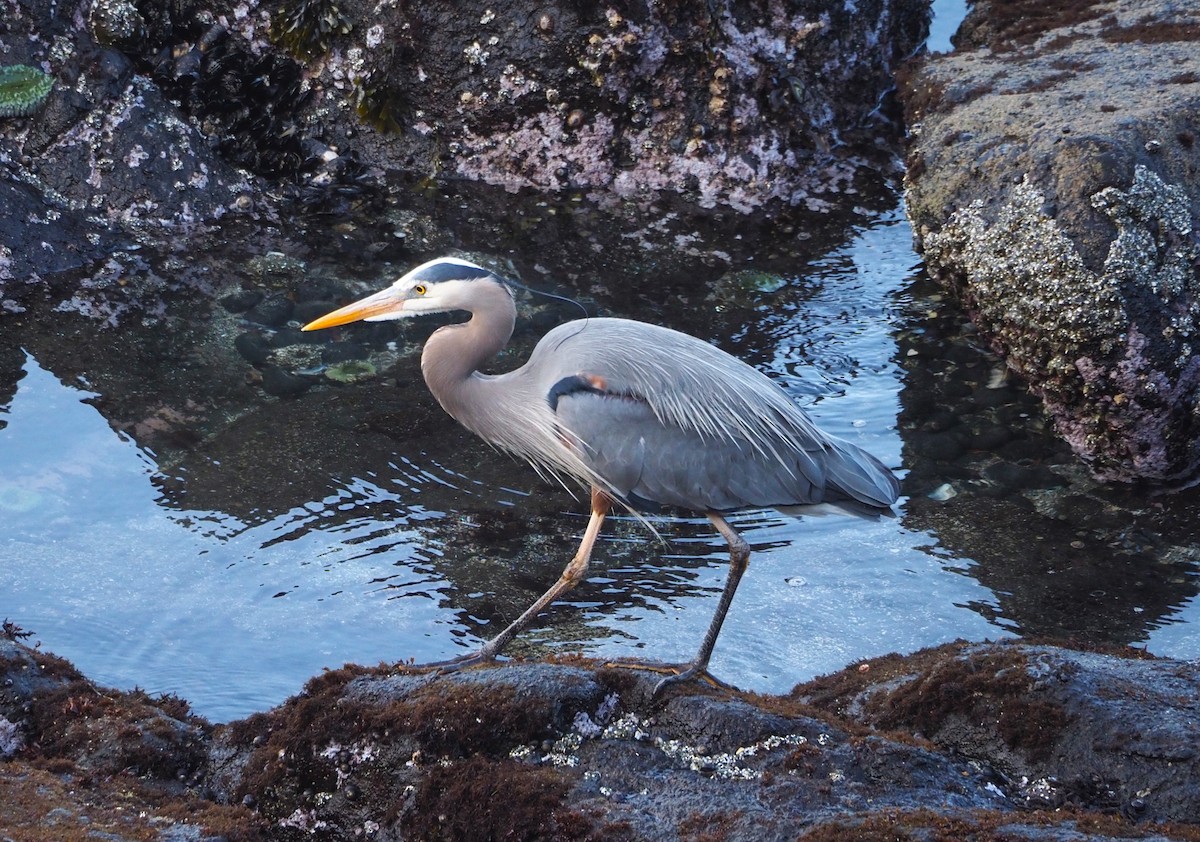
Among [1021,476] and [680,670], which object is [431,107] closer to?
[1021,476]

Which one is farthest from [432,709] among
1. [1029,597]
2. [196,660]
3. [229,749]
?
[1029,597]

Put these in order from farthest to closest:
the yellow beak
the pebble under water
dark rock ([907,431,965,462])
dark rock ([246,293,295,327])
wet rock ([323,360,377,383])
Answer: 1. dark rock ([246,293,295,327])
2. wet rock ([323,360,377,383])
3. dark rock ([907,431,965,462])
4. the pebble under water
5. the yellow beak

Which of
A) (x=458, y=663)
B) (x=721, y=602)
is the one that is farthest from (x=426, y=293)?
(x=721, y=602)

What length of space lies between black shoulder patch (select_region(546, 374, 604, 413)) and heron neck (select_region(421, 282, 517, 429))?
31cm

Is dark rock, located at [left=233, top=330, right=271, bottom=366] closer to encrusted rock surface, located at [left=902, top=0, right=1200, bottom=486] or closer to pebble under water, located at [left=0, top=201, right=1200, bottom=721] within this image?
pebble under water, located at [left=0, top=201, right=1200, bottom=721]

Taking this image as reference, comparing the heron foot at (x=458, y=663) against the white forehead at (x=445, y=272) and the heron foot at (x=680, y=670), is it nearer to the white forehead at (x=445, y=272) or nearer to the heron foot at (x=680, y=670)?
the heron foot at (x=680, y=670)

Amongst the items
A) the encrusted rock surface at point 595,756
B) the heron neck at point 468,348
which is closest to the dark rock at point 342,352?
the heron neck at point 468,348

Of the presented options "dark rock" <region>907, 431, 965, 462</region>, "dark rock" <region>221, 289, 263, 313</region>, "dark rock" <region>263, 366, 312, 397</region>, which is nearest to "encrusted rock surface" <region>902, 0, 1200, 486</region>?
"dark rock" <region>907, 431, 965, 462</region>

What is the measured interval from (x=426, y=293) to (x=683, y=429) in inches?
42.6

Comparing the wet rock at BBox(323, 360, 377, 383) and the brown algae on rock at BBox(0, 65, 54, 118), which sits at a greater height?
the brown algae on rock at BBox(0, 65, 54, 118)

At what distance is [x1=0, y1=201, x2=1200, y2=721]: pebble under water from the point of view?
15.6 feet

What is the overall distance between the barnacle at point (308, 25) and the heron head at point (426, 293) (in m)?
3.95

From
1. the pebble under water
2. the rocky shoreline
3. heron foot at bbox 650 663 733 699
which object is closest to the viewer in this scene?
the rocky shoreline

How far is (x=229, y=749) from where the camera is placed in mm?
3377
